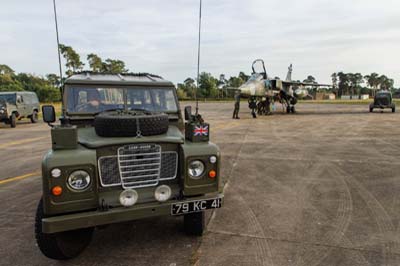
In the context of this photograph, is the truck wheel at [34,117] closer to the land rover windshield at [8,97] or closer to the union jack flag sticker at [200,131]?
the land rover windshield at [8,97]

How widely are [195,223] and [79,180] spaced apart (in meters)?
1.56

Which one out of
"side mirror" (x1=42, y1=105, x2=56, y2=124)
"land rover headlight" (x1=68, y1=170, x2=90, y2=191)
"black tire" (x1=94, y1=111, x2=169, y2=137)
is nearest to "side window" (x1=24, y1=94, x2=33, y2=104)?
"side mirror" (x1=42, y1=105, x2=56, y2=124)

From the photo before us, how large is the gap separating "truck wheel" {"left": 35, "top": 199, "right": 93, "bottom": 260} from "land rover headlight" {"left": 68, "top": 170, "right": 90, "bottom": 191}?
1.53 ft

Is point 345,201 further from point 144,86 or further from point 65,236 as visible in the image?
point 65,236

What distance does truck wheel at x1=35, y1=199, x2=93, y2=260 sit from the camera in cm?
309

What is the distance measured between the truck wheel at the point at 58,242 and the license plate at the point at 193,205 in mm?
1181

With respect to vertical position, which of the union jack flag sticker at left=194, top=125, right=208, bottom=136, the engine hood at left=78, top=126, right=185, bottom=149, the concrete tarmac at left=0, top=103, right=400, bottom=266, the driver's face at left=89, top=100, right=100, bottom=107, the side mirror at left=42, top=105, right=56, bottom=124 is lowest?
the concrete tarmac at left=0, top=103, right=400, bottom=266

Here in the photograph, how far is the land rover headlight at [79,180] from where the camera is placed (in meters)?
2.91

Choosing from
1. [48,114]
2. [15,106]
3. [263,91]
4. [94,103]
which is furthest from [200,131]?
[263,91]

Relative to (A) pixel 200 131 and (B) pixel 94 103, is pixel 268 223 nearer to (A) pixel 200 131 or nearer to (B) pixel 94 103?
(A) pixel 200 131

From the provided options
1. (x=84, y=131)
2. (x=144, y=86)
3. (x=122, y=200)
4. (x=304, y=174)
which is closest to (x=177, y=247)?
(x=122, y=200)

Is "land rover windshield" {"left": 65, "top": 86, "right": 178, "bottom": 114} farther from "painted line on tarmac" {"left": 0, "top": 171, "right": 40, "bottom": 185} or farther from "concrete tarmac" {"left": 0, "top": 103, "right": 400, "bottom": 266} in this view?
"painted line on tarmac" {"left": 0, "top": 171, "right": 40, "bottom": 185}

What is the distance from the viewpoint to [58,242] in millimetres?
3117

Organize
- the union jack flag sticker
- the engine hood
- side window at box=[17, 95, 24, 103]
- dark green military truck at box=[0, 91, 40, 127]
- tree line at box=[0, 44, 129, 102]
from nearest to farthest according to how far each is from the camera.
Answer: the engine hood
the union jack flag sticker
dark green military truck at box=[0, 91, 40, 127]
side window at box=[17, 95, 24, 103]
tree line at box=[0, 44, 129, 102]
